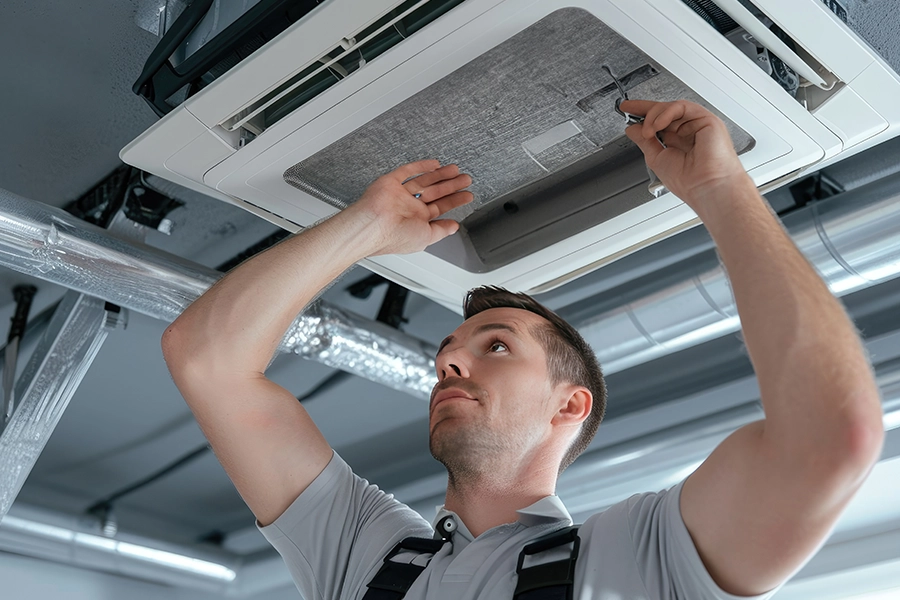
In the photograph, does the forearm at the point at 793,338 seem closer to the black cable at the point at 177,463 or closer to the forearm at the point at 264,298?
the forearm at the point at 264,298

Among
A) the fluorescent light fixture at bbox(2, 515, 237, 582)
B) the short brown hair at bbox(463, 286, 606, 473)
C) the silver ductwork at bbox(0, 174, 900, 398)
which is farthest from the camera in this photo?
the fluorescent light fixture at bbox(2, 515, 237, 582)

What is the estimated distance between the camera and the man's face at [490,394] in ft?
4.17

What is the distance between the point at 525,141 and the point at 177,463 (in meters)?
2.12

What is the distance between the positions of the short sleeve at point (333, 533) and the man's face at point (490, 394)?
0.12 meters

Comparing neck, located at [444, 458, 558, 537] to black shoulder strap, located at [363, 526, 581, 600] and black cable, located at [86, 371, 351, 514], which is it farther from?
black cable, located at [86, 371, 351, 514]

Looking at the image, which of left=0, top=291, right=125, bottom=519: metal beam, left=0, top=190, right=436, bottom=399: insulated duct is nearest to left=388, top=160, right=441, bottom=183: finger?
left=0, top=190, right=436, bottom=399: insulated duct

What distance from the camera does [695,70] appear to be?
3.50 feet

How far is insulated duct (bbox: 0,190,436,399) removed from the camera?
4.95 feet

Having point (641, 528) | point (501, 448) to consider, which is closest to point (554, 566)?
point (641, 528)

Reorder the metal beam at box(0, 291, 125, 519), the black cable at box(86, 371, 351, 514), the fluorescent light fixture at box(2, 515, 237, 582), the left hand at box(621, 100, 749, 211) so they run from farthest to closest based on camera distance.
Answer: the fluorescent light fixture at box(2, 515, 237, 582) → the black cable at box(86, 371, 351, 514) → the metal beam at box(0, 291, 125, 519) → the left hand at box(621, 100, 749, 211)

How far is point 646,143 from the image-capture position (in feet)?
3.79

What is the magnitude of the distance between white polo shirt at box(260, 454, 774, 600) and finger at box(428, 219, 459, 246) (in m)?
0.37

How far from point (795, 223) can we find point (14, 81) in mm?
1418

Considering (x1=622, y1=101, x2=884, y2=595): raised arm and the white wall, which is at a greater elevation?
the white wall
